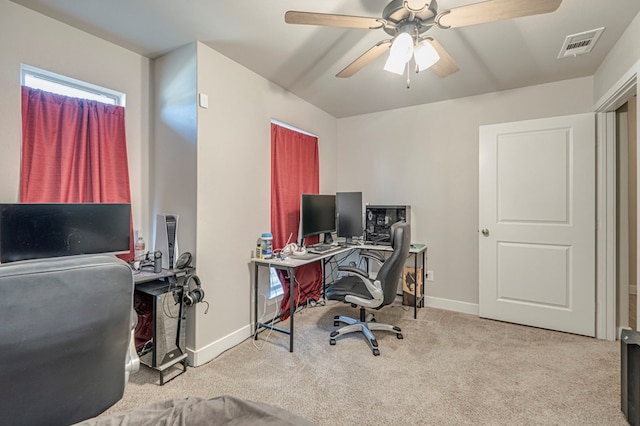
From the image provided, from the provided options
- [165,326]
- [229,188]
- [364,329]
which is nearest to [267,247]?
[229,188]

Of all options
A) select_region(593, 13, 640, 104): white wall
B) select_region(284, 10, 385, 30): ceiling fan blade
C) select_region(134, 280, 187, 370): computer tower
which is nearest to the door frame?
select_region(593, 13, 640, 104): white wall

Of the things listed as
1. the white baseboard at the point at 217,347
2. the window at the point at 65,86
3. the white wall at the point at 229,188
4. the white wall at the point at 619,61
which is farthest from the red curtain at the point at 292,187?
the white wall at the point at 619,61

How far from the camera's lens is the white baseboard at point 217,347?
2.27m

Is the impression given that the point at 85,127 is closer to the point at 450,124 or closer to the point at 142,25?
the point at 142,25

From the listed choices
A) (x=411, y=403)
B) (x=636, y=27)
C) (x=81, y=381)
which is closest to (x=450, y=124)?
(x=636, y=27)

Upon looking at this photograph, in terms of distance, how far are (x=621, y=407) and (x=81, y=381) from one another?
2.78 m

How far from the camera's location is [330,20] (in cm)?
157

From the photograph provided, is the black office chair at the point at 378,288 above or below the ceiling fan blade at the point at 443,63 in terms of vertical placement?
below

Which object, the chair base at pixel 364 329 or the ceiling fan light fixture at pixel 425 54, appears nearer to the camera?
the ceiling fan light fixture at pixel 425 54

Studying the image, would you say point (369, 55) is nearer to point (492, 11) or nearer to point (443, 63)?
point (443, 63)

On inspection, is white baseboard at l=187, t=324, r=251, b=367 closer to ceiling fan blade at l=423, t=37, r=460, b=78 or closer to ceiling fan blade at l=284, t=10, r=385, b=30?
ceiling fan blade at l=284, t=10, r=385, b=30

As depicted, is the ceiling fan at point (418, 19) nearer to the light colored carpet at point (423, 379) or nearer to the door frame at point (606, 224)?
the door frame at point (606, 224)

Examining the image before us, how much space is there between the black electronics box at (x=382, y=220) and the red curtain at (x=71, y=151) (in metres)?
2.52

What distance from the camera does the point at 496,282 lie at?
10.2ft
